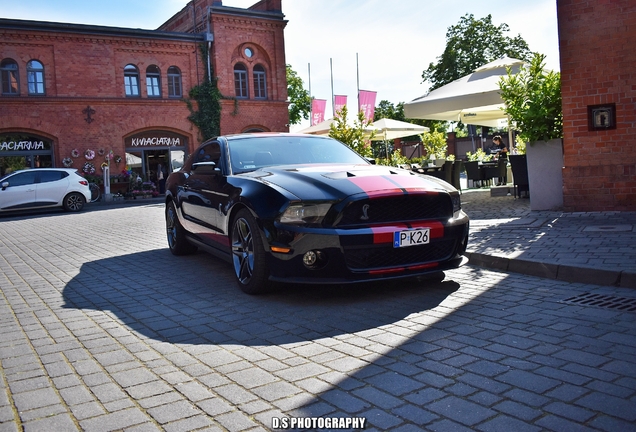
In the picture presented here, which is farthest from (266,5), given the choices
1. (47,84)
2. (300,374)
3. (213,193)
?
(300,374)

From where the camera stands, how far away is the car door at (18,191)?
808 inches

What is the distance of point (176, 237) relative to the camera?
816 centimetres

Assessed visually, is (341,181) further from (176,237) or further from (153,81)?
(153,81)

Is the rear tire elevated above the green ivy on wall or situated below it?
below

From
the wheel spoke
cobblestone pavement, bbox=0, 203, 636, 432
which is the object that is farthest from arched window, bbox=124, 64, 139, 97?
the wheel spoke

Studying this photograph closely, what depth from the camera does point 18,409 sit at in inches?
121

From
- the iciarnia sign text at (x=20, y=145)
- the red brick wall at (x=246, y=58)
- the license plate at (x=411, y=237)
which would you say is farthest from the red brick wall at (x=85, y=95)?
the license plate at (x=411, y=237)

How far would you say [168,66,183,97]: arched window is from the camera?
33.4 metres

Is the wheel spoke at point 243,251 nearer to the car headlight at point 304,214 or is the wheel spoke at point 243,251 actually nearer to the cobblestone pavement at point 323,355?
the cobblestone pavement at point 323,355

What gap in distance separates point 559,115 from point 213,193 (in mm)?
6951

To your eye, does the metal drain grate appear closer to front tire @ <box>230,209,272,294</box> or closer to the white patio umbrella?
front tire @ <box>230,209,272,294</box>

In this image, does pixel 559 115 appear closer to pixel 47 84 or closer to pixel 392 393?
pixel 392 393

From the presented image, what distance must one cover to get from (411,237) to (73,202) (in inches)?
761

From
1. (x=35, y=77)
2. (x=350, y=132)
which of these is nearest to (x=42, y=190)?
(x=35, y=77)
